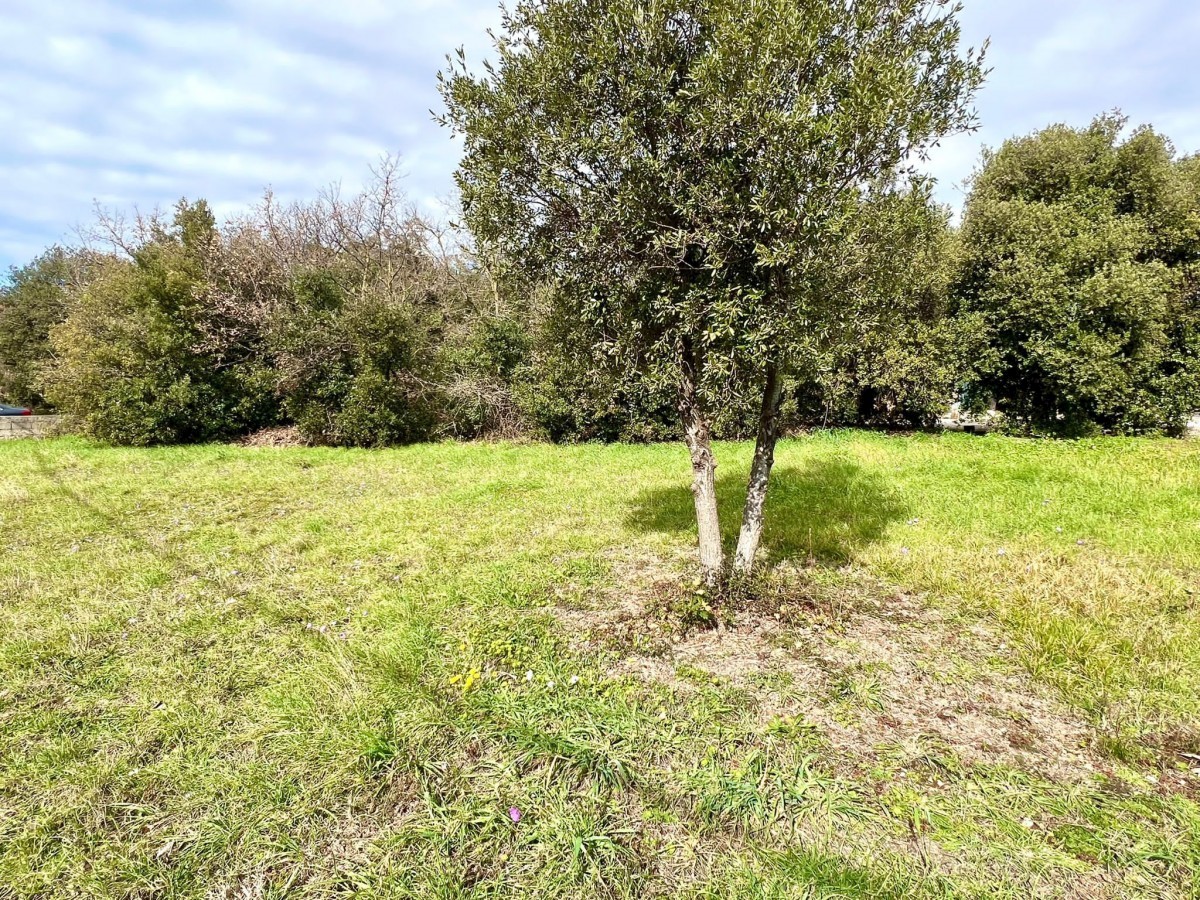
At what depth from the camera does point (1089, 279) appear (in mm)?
11938

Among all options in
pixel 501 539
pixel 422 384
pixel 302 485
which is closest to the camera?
A: pixel 501 539

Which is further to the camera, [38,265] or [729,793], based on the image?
[38,265]

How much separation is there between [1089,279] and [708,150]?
1335cm

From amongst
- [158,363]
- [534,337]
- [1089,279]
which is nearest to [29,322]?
[158,363]

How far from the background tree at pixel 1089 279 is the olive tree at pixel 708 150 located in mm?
11786

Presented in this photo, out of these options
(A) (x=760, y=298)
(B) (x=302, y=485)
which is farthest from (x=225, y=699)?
(B) (x=302, y=485)

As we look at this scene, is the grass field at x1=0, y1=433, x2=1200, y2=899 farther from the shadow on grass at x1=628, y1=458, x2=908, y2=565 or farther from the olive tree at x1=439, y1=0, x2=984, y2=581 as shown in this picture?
the olive tree at x1=439, y1=0, x2=984, y2=581

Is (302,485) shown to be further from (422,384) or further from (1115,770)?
(1115,770)

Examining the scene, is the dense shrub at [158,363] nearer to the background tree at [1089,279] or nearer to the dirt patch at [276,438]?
the dirt patch at [276,438]

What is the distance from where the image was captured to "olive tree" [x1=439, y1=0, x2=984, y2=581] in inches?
137

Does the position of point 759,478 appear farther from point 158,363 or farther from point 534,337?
→ point 158,363

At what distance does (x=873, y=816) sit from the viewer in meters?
2.56

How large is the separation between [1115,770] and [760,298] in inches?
134

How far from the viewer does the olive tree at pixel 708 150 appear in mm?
3473
